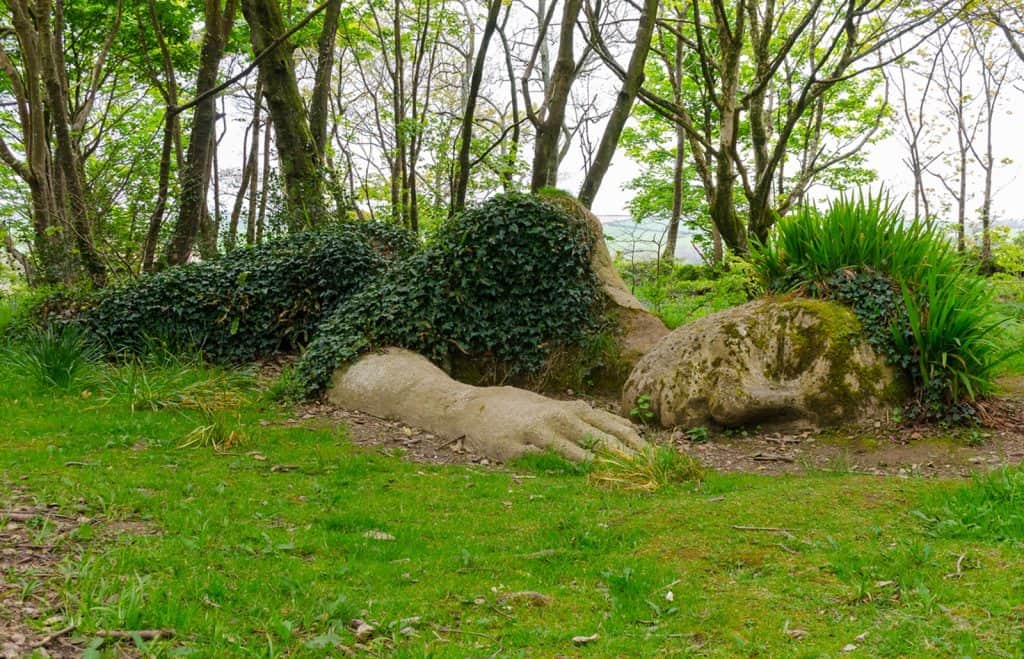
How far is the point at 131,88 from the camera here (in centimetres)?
1853

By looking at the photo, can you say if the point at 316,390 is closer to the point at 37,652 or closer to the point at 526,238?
the point at 526,238

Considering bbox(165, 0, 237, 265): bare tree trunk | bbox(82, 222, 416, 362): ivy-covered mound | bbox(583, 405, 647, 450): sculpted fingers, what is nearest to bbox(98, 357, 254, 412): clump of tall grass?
bbox(82, 222, 416, 362): ivy-covered mound

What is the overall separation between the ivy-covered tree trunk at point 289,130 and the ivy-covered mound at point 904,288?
21.7ft

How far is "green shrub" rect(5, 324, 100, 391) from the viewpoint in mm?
7926

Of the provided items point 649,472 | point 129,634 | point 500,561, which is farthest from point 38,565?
point 649,472

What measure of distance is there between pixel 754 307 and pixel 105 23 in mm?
13405

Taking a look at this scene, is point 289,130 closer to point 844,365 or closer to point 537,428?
point 537,428

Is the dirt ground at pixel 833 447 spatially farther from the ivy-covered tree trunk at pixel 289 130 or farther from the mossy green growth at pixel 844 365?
the ivy-covered tree trunk at pixel 289 130

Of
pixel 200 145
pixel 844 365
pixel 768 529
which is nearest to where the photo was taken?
pixel 768 529

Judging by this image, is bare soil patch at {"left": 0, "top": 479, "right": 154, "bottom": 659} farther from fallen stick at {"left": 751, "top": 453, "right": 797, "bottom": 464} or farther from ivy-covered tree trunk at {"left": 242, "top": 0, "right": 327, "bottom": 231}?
ivy-covered tree trunk at {"left": 242, "top": 0, "right": 327, "bottom": 231}

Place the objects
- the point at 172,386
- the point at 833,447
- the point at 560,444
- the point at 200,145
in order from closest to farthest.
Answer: the point at 560,444 → the point at 833,447 → the point at 172,386 → the point at 200,145

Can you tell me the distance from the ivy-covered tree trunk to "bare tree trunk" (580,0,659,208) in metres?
4.01

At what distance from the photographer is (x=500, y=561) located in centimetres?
402

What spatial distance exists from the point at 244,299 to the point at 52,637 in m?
7.38
